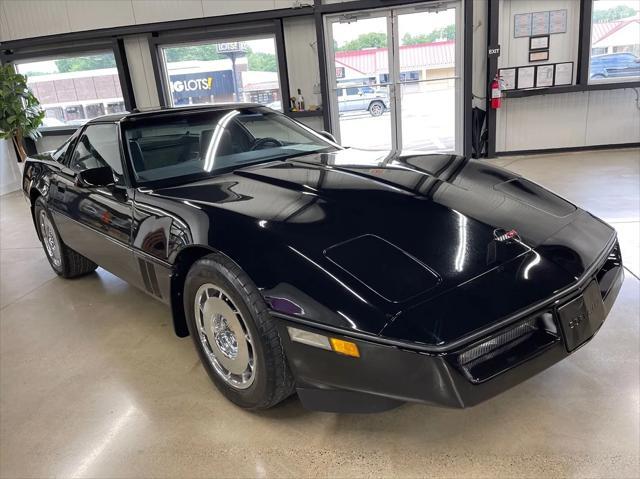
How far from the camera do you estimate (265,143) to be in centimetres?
268

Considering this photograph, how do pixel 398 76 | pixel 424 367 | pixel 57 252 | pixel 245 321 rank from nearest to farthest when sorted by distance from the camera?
pixel 424 367 → pixel 245 321 → pixel 57 252 → pixel 398 76

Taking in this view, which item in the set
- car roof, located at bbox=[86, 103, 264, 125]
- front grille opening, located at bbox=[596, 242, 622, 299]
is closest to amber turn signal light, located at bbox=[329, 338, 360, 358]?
front grille opening, located at bbox=[596, 242, 622, 299]

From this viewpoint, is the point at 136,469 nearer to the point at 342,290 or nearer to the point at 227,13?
the point at 342,290

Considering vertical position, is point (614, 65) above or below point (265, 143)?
above

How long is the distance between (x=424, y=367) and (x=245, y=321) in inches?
25.2

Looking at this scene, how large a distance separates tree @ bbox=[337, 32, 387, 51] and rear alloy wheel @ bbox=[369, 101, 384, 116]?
850 millimetres

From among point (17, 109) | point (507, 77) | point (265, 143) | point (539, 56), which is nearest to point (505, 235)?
point (265, 143)

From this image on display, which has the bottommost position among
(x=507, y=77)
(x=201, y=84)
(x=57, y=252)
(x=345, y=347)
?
(x=57, y=252)

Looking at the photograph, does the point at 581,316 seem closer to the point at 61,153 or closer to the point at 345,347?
the point at 345,347

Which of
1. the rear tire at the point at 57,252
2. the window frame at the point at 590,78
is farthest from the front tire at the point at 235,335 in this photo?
the window frame at the point at 590,78

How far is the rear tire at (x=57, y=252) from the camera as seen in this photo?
3.28m

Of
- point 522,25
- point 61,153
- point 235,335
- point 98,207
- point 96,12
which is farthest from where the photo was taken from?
point 96,12

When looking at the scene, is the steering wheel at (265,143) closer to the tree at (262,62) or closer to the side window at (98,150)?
the side window at (98,150)

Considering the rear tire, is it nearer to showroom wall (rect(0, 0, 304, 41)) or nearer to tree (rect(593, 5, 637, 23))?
showroom wall (rect(0, 0, 304, 41))
